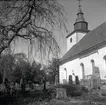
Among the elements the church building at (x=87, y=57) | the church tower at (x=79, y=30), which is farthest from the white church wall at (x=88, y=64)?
the church tower at (x=79, y=30)

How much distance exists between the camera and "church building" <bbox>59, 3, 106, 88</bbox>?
1749 cm

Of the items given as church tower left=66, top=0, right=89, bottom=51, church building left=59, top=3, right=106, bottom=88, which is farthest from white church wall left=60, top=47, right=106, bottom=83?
church tower left=66, top=0, right=89, bottom=51

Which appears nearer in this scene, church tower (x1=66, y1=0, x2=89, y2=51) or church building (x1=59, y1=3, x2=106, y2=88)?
church building (x1=59, y1=3, x2=106, y2=88)

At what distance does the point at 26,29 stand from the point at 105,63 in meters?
12.9

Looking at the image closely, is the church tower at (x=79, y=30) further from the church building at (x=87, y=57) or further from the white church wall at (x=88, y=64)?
the white church wall at (x=88, y=64)

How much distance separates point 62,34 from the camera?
6629 millimetres

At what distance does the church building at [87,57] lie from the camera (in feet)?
57.4

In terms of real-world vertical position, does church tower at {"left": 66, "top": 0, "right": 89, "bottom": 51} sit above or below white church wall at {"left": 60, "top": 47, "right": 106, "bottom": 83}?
above

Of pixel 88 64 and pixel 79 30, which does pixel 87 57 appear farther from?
pixel 79 30

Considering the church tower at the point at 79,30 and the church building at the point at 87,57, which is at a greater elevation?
the church tower at the point at 79,30

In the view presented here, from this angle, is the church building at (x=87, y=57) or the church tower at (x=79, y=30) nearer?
the church building at (x=87, y=57)

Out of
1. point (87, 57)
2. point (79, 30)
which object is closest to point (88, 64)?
point (87, 57)

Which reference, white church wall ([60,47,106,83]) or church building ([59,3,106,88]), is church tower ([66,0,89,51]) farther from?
white church wall ([60,47,106,83])

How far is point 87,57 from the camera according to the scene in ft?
66.8
